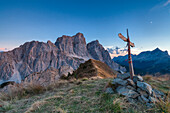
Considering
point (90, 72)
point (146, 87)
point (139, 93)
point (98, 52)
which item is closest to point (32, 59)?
point (90, 72)

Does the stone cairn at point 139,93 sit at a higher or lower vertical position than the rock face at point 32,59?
lower

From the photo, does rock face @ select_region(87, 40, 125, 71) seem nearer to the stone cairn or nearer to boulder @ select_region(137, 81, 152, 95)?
the stone cairn

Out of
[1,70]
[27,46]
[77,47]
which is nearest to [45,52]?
[27,46]

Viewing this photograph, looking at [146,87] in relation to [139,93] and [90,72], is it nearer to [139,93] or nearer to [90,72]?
[139,93]

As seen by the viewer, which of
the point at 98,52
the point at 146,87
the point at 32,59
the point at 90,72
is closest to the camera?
the point at 146,87

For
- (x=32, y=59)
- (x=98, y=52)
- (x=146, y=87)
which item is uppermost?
(x=98, y=52)

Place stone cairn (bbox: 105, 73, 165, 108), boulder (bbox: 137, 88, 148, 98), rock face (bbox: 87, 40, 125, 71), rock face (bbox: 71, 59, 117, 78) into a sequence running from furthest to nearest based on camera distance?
rock face (bbox: 87, 40, 125, 71), rock face (bbox: 71, 59, 117, 78), boulder (bbox: 137, 88, 148, 98), stone cairn (bbox: 105, 73, 165, 108)

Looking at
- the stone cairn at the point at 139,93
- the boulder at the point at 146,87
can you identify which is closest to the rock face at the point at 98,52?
the stone cairn at the point at 139,93

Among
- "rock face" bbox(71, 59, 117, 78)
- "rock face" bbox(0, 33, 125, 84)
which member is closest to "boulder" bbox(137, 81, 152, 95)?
"rock face" bbox(71, 59, 117, 78)

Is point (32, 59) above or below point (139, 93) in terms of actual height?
Answer: above

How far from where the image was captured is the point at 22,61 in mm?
89375

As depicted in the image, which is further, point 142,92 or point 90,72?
point 90,72

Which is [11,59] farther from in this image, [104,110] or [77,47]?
[104,110]

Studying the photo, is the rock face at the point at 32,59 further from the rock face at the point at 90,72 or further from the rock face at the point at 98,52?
the rock face at the point at 90,72
